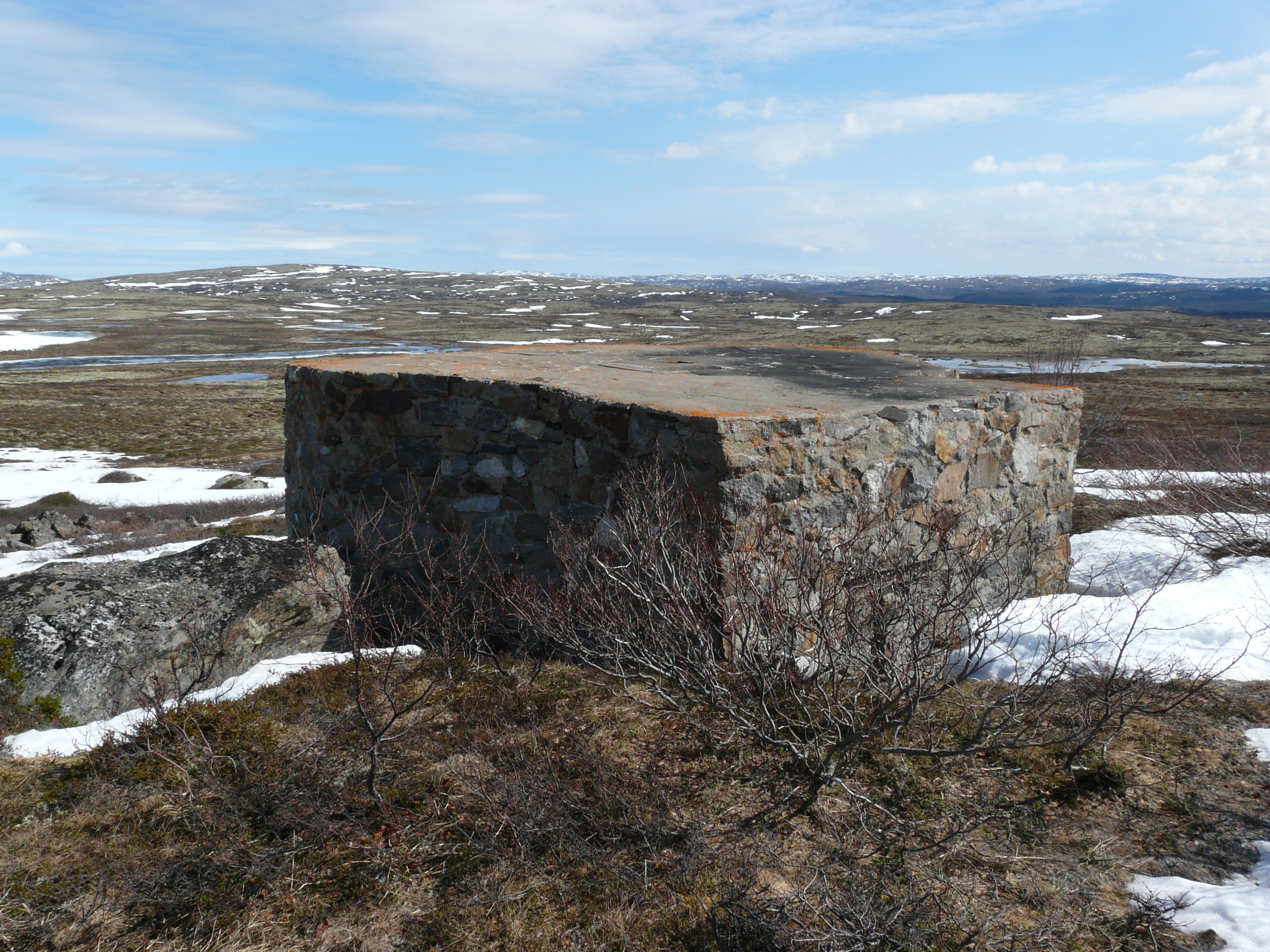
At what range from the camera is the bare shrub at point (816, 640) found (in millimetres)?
2516

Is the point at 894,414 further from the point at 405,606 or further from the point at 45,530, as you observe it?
the point at 45,530

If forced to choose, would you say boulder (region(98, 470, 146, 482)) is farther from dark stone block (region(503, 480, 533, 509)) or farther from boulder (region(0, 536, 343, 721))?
dark stone block (region(503, 480, 533, 509))

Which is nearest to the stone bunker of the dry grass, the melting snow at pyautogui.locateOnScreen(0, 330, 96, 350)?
the dry grass

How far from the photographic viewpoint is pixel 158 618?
413cm

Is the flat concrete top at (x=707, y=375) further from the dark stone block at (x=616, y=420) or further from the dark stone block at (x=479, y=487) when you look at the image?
the dark stone block at (x=479, y=487)

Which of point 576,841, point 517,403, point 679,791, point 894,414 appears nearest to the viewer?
point 576,841

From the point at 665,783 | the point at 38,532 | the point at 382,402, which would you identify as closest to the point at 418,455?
the point at 382,402

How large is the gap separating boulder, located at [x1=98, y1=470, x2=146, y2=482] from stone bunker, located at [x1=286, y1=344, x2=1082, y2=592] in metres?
14.0

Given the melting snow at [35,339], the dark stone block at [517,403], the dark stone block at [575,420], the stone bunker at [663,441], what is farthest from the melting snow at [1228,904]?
the melting snow at [35,339]

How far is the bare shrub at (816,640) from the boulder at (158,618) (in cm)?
136

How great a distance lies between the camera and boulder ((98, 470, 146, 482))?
1672cm

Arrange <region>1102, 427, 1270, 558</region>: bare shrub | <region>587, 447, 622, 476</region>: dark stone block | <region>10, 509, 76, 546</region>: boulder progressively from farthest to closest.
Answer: <region>10, 509, 76, 546</region>: boulder
<region>1102, 427, 1270, 558</region>: bare shrub
<region>587, 447, 622, 476</region>: dark stone block

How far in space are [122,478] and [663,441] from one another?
17.8m

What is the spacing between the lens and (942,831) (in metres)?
2.55
